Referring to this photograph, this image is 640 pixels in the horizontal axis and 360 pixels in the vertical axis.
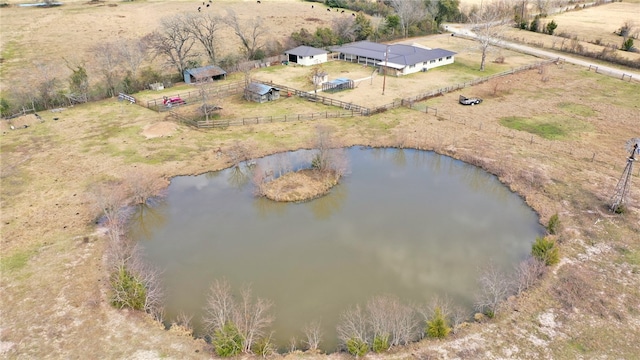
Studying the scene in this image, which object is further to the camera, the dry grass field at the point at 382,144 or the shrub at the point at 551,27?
the shrub at the point at 551,27

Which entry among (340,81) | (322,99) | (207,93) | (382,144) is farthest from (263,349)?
(340,81)

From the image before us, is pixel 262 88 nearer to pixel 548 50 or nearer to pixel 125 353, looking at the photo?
pixel 125 353

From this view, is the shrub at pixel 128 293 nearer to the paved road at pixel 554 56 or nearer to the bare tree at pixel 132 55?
the bare tree at pixel 132 55

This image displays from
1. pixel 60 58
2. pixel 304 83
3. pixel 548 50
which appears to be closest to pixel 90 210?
pixel 304 83

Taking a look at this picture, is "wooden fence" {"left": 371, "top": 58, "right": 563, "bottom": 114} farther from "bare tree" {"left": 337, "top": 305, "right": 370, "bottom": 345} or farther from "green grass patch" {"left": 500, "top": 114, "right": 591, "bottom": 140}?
"bare tree" {"left": 337, "top": 305, "right": 370, "bottom": 345}

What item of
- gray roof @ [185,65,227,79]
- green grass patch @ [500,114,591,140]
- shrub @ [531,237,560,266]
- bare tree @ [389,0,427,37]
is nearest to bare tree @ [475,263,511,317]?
shrub @ [531,237,560,266]

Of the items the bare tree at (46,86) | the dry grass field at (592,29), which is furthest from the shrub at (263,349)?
the dry grass field at (592,29)
